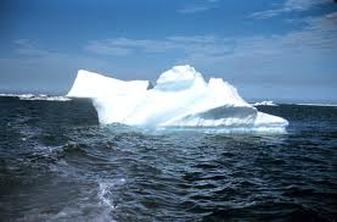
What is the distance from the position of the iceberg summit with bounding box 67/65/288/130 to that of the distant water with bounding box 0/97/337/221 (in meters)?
4.26

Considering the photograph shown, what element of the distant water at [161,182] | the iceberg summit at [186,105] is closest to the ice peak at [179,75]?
the iceberg summit at [186,105]

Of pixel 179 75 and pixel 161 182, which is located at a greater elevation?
pixel 179 75

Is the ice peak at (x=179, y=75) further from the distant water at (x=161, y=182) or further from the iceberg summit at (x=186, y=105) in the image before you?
the distant water at (x=161, y=182)

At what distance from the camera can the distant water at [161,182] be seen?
6.02 m

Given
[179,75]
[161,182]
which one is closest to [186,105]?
[179,75]

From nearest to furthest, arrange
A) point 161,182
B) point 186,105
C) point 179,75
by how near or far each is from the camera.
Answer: point 161,182
point 186,105
point 179,75

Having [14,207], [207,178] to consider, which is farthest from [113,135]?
[14,207]

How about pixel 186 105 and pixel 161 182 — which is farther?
pixel 186 105

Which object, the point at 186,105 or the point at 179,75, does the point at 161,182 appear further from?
the point at 179,75

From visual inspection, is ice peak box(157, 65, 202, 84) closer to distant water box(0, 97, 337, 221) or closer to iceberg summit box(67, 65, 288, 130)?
iceberg summit box(67, 65, 288, 130)

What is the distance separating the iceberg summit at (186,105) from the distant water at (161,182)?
14.0 feet

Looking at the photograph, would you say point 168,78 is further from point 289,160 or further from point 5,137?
point 289,160

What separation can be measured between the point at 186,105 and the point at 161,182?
10.4 metres

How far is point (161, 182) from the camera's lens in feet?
26.3
